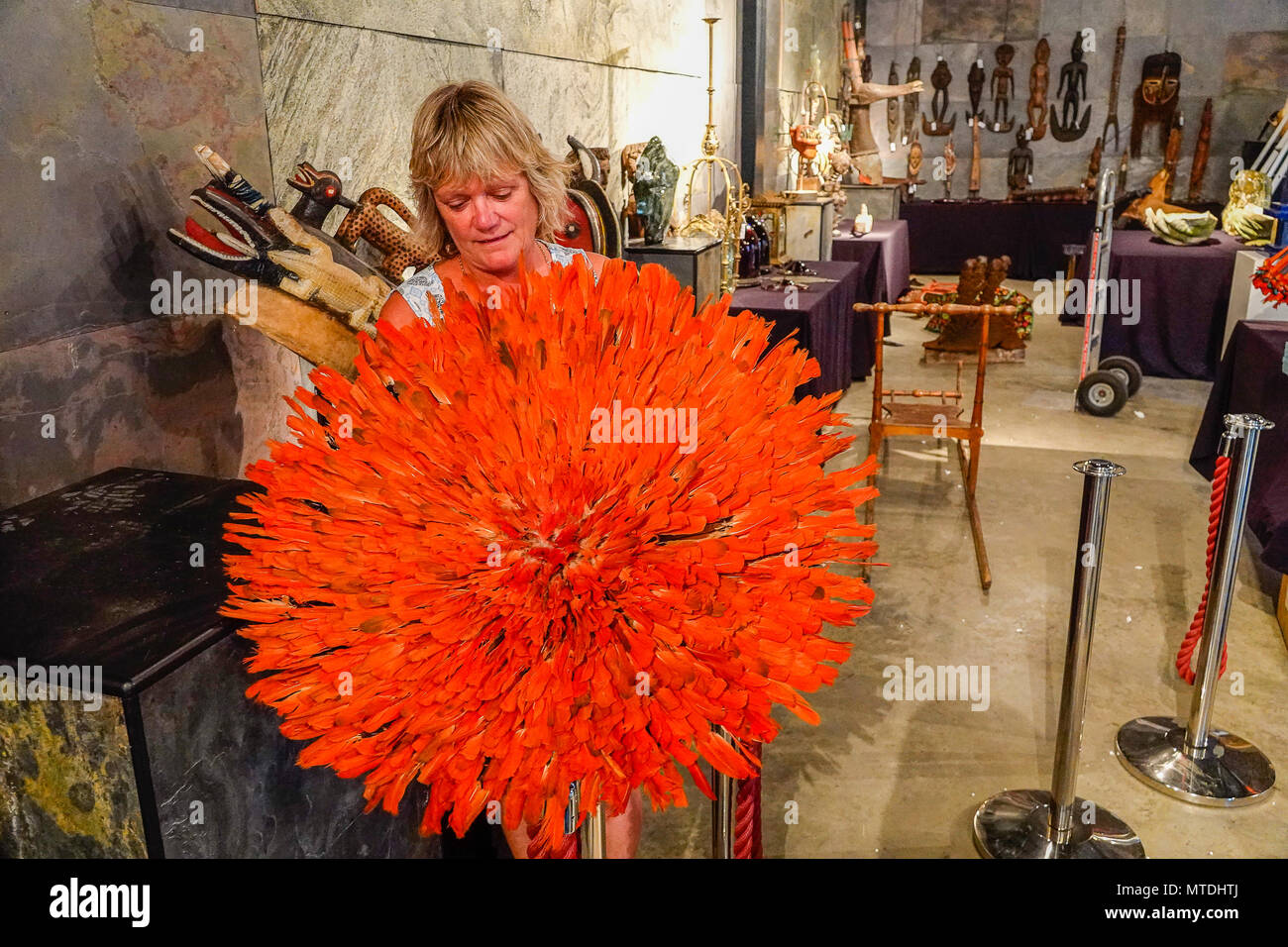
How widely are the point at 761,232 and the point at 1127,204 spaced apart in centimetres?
603

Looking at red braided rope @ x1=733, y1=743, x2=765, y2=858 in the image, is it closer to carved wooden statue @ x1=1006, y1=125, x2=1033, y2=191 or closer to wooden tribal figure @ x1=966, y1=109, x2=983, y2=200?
wooden tribal figure @ x1=966, y1=109, x2=983, y2=200

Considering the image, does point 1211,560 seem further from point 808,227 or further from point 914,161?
point 914,161

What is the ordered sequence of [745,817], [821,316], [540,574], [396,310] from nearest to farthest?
[540,574] < [745,817] < [396,310] < [821,316]

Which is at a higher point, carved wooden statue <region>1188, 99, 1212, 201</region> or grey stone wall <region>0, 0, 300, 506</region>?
carved wooden statue <region>1188, 99, 1212, 201</region>

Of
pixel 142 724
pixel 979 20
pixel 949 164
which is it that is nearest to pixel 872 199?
pixel 949 164

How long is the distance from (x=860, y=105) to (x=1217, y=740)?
29.5 ft

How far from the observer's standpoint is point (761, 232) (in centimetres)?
561

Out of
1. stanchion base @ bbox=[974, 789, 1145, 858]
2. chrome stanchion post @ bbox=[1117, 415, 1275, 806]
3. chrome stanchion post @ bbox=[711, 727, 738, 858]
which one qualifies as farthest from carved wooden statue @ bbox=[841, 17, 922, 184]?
chrome stanchion post @ bbox=[711, 727, 738, 858]

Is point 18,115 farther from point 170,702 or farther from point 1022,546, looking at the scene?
point 1022,546

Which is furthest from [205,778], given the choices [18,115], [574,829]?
[18,115]

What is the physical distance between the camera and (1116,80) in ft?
35.8

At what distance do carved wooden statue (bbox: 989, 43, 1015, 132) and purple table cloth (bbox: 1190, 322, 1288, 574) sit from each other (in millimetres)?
8863

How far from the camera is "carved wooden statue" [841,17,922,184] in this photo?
978 cm

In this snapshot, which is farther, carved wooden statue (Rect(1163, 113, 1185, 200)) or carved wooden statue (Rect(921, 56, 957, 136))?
carved wooden statue (Rect(921, 56, 957, 136))
